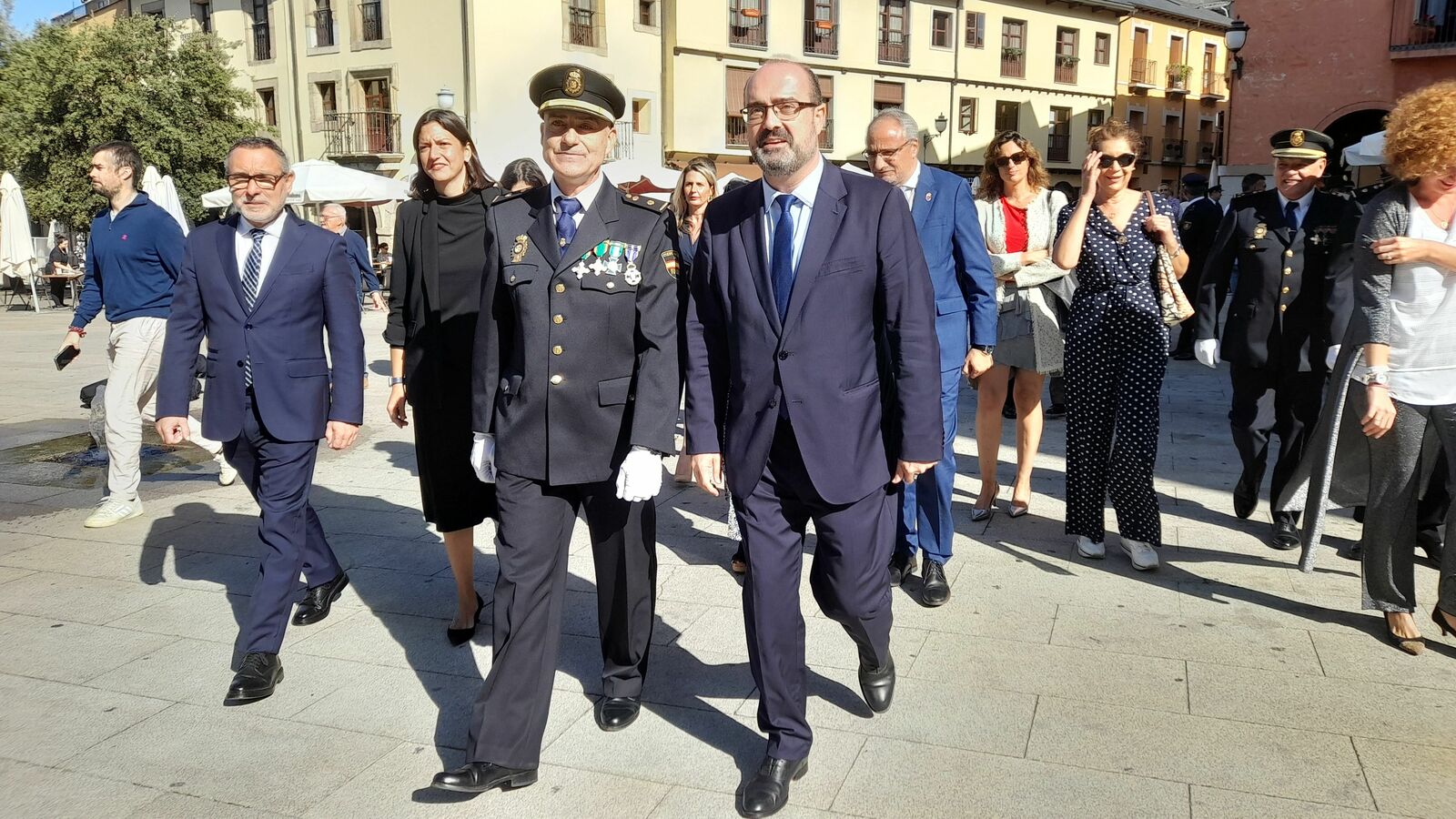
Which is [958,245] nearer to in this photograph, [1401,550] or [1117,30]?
[1401,550]

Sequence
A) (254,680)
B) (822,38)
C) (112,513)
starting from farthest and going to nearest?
(822,38)
(112,513)
(254,680)

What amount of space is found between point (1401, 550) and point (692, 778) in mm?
2903

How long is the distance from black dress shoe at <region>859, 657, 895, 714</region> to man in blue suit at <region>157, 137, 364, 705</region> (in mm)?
2124

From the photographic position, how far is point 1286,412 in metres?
5.58

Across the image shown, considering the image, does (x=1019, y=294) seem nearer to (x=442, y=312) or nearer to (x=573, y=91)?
(x=442, y=312)

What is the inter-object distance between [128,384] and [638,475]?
4340 mm

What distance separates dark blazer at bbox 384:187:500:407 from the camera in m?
4.13

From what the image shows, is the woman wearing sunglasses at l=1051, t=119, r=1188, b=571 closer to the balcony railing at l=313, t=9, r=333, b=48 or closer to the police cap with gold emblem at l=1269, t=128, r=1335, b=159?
the police cap with gold emblem at l=1269, t=128, r=1335, b=159

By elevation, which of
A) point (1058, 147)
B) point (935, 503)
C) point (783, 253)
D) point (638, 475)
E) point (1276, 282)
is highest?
point (1058, 147)

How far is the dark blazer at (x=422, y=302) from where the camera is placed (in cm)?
413

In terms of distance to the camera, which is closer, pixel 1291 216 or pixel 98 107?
pixel 1291 216

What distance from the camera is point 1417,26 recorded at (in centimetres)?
2294

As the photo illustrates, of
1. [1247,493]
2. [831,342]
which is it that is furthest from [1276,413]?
[831,342]

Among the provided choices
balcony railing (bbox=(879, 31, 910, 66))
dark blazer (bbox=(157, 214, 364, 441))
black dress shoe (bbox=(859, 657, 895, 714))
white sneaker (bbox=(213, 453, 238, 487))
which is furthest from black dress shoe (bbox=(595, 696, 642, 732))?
balcony railing (bbox=(879, 31, 910, 66))
